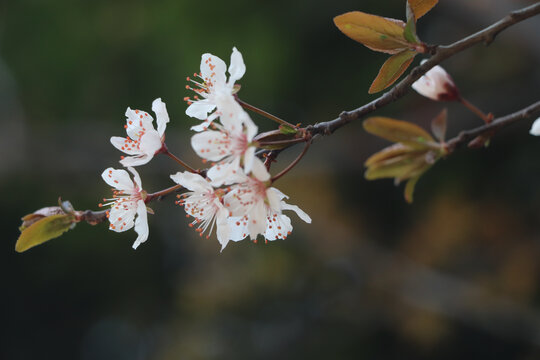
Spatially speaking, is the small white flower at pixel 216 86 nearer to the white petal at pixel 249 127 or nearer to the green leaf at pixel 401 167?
the white petal at pixel 249 127

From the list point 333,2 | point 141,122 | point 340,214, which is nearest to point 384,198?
point 340,214

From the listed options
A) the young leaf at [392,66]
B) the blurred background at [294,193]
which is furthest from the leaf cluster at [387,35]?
the blurred background at [294,193]

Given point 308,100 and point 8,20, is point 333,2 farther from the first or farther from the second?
point 8,20

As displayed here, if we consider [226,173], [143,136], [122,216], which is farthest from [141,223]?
[226,173]

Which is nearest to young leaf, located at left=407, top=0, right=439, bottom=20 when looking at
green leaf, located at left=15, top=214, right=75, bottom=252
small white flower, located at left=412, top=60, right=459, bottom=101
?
small white flower, located at left=412, top=60, right=459, bottom=101

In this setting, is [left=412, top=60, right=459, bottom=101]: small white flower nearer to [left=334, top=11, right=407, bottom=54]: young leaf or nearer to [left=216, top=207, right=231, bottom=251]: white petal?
[left=334, top=11, right=407, bottom=54]: young leaf

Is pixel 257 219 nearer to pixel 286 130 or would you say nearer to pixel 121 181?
pixel 286 130
